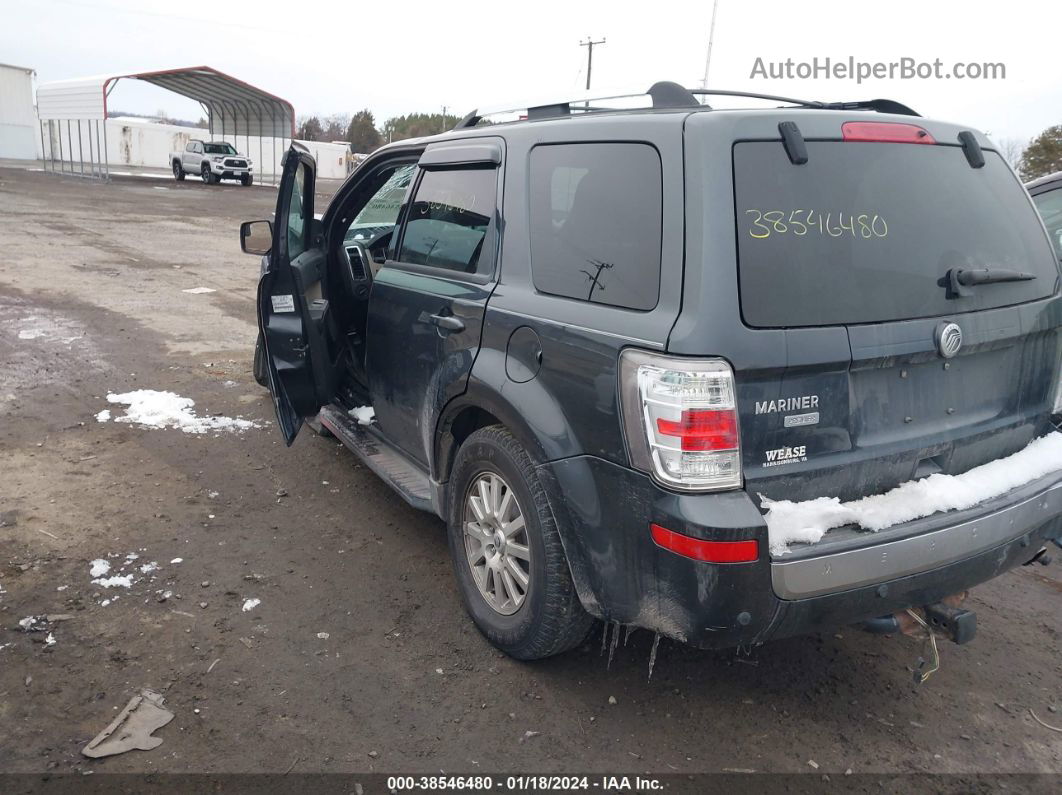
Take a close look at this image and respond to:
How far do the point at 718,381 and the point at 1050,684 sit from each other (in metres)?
2.10

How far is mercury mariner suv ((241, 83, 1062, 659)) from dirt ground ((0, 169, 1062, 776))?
1.13 feet

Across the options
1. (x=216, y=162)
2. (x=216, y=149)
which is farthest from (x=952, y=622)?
(x=216, y=149)

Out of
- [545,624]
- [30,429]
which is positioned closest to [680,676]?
[545,624]

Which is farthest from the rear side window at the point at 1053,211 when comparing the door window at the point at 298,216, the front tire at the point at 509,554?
the door window at the point at 298,216

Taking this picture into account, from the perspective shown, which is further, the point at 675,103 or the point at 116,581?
the point at 116,581

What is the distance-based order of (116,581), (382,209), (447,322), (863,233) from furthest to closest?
(382,209)
(116,581)
(447,322)
(863,233)

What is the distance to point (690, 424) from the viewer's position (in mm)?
2402

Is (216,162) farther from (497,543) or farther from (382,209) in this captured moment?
(497,543)

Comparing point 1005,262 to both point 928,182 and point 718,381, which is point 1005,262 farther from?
point 718,381

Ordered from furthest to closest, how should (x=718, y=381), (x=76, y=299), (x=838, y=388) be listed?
(x=76, y=299) < (x=838, y=388) < (x=718, y=381)

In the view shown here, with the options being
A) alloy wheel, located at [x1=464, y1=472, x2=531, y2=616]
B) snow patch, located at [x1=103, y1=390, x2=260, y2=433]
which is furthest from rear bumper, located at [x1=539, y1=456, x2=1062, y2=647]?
snow patch, located at [x1=103, y1=390, x2=260, y2=433]

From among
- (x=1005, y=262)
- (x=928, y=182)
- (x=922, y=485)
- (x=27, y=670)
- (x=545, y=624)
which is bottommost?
(x=27, y=670)

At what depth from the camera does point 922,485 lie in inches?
108

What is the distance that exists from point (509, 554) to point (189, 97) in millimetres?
43612
